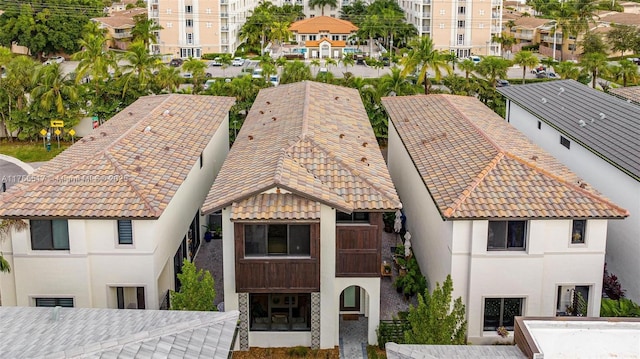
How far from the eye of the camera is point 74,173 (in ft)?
82.1

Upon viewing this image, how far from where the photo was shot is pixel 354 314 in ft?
85.0

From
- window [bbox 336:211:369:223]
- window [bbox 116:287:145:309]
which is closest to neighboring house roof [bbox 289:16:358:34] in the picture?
window [bbox 336:211:369:223]

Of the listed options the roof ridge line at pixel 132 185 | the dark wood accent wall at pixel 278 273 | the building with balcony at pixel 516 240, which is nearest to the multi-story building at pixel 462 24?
the building with balcony at pixel 516 240

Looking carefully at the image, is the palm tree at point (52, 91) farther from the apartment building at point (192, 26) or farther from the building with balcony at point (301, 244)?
the apartment building at point (192, 26)

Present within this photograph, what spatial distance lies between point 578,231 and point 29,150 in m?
38.7

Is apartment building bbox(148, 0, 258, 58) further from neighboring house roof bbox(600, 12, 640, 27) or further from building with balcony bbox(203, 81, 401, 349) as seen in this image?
building with balcony bbox(203, 81, 401, 349)

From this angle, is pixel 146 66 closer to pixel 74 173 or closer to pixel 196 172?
pixel 196 172

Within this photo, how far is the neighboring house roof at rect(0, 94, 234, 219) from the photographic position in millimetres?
23250

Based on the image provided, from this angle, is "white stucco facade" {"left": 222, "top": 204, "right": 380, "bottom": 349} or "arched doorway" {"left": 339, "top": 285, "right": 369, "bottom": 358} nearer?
"white stucco facade" {"left": 222, "top": 204, "right": 380, "bottom": 349}

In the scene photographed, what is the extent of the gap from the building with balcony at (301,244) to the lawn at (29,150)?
26854 millimetres

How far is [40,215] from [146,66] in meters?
30.5

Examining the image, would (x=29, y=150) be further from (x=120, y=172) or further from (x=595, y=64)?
(x=595, y=64)

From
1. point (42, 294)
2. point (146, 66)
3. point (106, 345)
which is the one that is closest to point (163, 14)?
point (146, 66)

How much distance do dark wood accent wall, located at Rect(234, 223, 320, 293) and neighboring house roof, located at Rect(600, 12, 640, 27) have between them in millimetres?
100073
